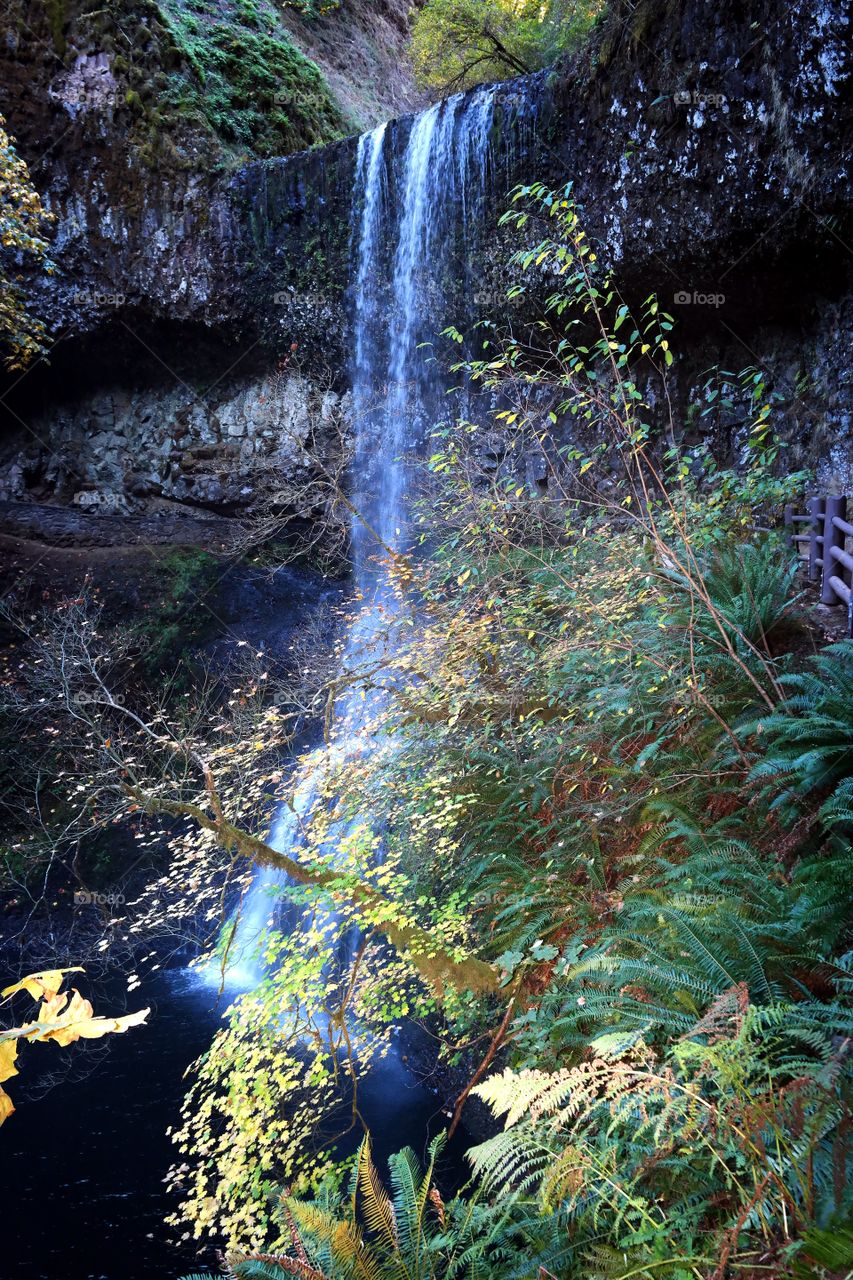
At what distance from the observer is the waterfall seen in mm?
12797

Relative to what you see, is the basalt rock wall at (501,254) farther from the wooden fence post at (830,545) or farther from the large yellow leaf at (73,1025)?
the large yellow leaf at (73,1025)

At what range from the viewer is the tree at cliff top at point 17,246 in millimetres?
11055

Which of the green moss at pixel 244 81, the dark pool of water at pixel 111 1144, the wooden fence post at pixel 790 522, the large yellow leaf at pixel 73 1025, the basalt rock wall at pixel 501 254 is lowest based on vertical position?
the dark pool of water at pixel 111 1144

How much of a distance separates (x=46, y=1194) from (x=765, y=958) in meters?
7.76

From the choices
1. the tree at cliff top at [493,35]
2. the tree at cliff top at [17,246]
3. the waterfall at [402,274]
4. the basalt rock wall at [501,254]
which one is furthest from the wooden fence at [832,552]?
the tree at cliff top at [493,35]

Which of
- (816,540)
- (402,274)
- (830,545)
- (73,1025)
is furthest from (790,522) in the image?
(402,274)

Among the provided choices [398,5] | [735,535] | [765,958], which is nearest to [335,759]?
[735,535]

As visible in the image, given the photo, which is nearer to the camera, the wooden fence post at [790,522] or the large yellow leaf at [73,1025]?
the large yellow leaf at [73,1025]

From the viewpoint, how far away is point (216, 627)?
14391 mm

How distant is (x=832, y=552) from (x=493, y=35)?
1420 centimetres

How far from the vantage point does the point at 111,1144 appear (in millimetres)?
7648

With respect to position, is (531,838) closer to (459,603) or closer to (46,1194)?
(459,603)

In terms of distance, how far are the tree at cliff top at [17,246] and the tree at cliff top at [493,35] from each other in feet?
26.6

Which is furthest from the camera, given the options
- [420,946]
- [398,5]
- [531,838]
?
[398,5]
